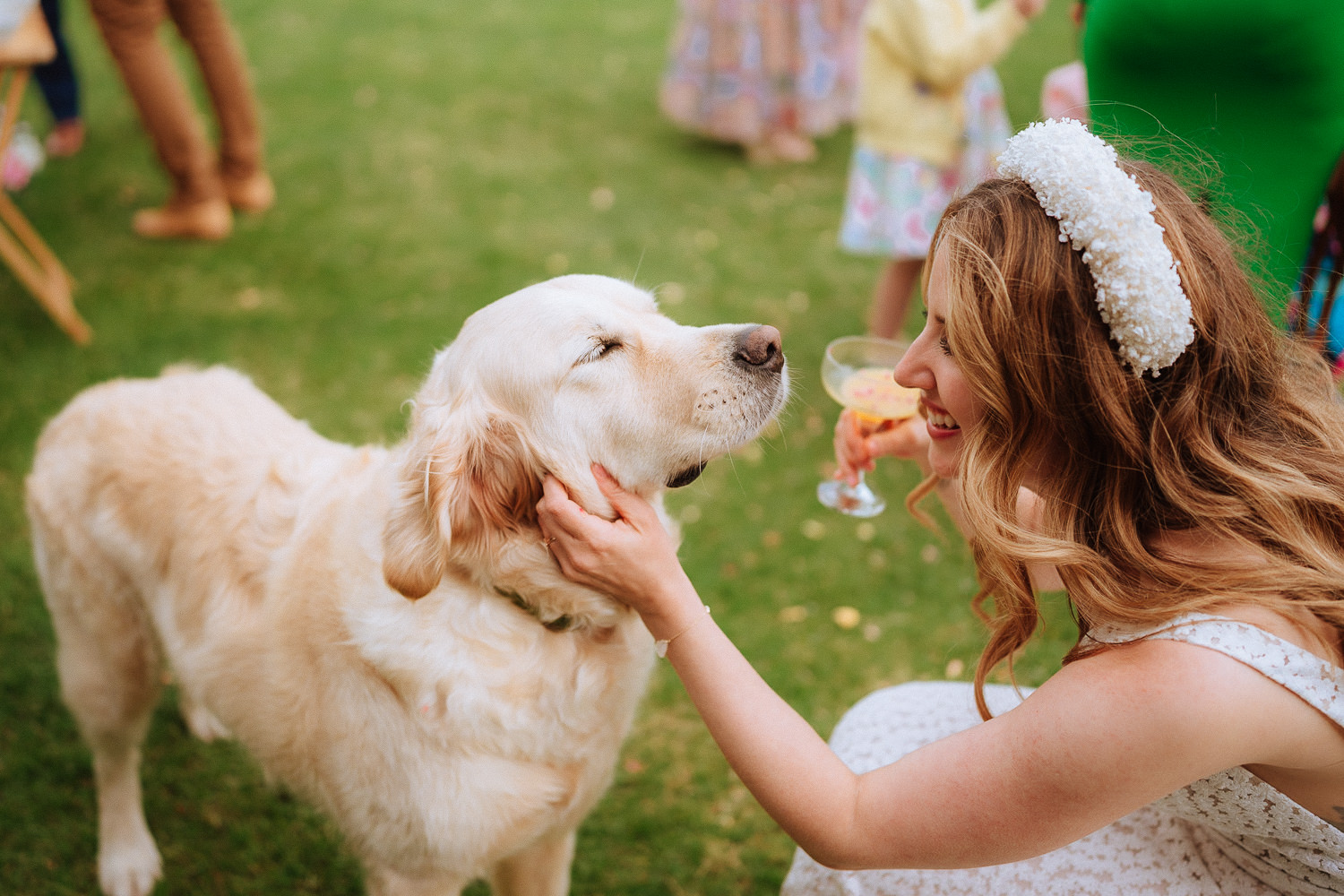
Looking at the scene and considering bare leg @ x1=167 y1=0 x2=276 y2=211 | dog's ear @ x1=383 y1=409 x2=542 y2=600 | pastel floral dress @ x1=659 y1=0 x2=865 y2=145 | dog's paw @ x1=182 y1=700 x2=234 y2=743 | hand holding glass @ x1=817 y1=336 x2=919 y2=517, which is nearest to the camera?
dog's ear @ x1=383 y1=409 x2=542 y2=600

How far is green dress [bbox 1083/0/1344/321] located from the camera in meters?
2.13

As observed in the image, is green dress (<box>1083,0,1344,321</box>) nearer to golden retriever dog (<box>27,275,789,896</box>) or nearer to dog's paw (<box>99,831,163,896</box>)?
golden retriever dog (<box>27,275,789,896</box>)

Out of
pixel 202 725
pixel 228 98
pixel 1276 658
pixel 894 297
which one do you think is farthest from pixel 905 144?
pixel 228 98

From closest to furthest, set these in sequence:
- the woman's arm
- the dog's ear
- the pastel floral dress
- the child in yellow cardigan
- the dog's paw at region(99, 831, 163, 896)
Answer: the woman's arm < the dog's ear < the dog's paw at region(99, 831, 163, 896) < the child in yellow cardigan < the pastel floral dress

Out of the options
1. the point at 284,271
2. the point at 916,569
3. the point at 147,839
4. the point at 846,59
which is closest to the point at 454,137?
the point at 284,271

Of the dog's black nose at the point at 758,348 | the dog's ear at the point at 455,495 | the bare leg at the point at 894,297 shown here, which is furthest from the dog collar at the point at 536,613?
the bare leg at the point at 894,297

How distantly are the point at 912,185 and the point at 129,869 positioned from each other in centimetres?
413

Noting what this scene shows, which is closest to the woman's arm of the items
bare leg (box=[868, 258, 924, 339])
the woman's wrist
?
the woman's wrist

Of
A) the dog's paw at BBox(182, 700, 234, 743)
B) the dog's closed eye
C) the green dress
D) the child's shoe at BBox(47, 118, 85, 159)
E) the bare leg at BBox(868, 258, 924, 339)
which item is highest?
the green dress

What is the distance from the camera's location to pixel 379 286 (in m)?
5.06

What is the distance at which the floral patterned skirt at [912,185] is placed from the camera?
4.26 m

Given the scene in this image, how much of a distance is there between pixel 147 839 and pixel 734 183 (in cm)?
516

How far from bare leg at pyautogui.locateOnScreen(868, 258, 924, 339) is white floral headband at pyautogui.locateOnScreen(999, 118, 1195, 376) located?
118 inches

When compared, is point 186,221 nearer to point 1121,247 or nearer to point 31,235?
point 31,235
